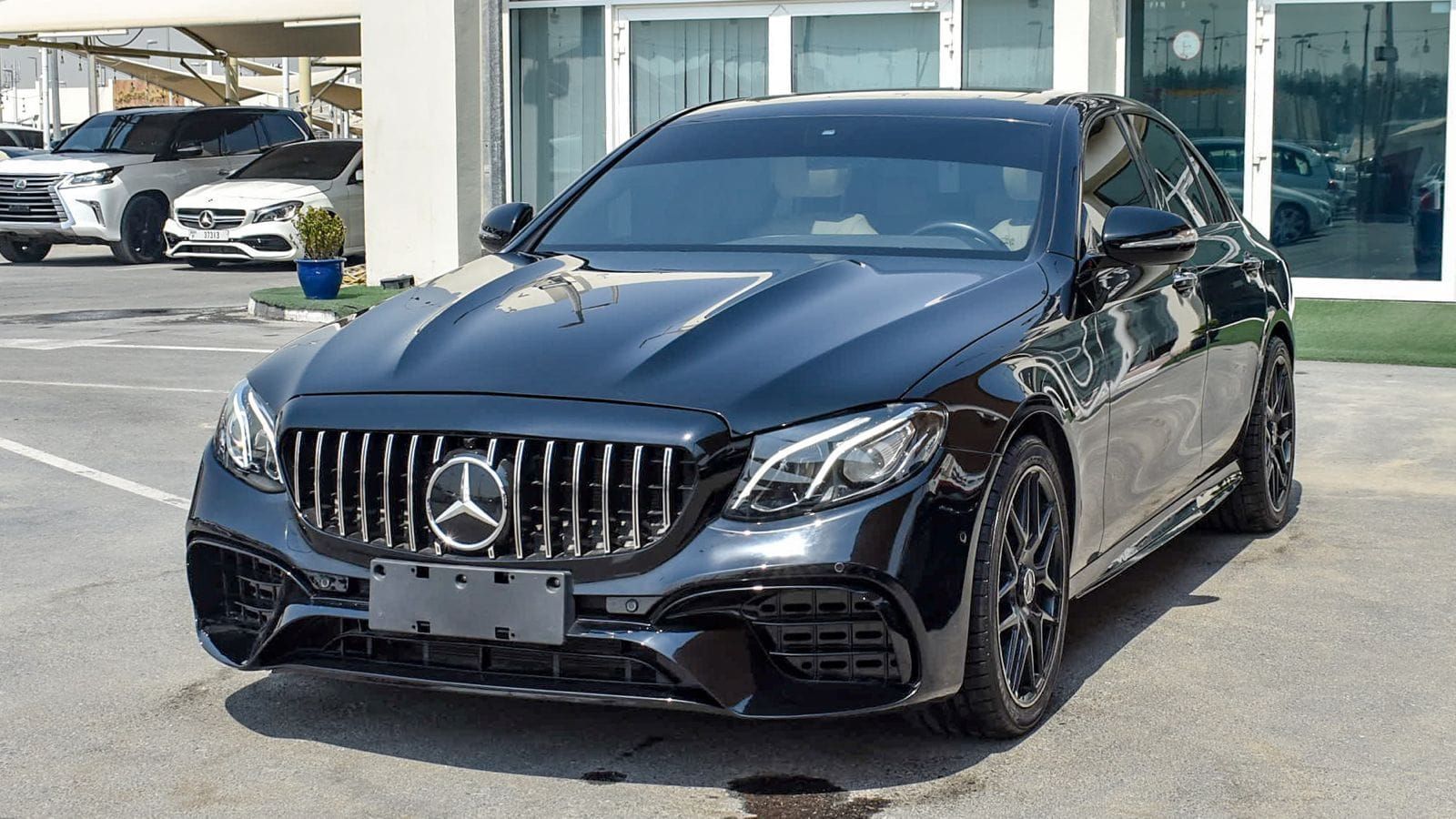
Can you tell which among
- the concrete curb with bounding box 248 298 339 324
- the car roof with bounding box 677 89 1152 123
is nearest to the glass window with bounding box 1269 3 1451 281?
the concrete curb with bounding box 248 298 339 324

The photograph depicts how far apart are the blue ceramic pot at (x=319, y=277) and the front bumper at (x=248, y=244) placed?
12.4 ft

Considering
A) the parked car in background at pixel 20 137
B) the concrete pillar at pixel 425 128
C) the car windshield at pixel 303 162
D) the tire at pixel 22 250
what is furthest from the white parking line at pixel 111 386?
the parked car in background at pixel 20 137

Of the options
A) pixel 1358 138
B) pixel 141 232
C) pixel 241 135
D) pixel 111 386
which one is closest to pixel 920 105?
pixel 111 386

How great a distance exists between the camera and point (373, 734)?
4391 millimetres

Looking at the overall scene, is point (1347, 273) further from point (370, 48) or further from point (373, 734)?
point (373, 734)

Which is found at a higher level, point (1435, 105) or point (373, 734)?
point (1435, 105)

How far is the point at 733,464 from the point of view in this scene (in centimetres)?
383

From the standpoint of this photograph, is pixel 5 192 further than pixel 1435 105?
Yes

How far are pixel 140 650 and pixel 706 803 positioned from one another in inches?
78.5

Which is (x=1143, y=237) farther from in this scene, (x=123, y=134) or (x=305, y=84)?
(x=305, y=84)

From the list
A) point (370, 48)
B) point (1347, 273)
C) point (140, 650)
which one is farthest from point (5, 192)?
point (140, 650)

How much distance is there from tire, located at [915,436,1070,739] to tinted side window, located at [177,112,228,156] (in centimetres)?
Answer: 1962

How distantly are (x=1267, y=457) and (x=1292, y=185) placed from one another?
9.26 m

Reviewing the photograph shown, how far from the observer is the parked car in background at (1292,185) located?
15.2 m
